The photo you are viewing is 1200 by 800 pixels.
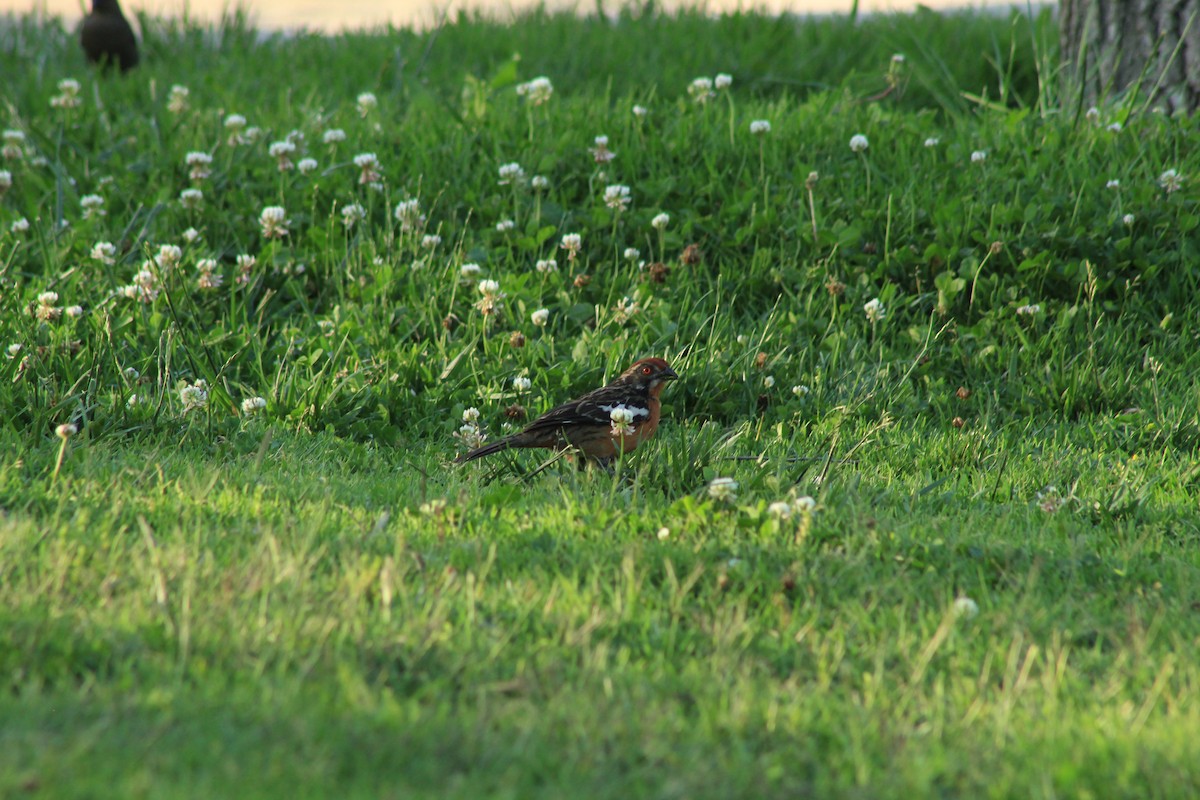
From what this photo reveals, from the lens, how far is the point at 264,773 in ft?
8.61

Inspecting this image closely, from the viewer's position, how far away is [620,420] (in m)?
5.04

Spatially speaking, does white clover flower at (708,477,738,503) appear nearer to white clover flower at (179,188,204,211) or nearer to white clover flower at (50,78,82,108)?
white clover flower at (179,188,204,211)

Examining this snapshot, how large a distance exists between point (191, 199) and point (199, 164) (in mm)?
368

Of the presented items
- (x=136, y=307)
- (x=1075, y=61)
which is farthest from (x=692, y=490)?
(x=1075, y=61)

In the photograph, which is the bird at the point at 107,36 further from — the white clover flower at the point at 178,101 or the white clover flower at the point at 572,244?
the white clover flower at the point at 572,244

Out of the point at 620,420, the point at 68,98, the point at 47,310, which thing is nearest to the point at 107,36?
the point at 68,98

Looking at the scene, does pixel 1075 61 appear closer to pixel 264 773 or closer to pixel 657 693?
pixel 657 693

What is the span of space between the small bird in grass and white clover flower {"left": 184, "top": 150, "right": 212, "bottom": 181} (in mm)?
3557

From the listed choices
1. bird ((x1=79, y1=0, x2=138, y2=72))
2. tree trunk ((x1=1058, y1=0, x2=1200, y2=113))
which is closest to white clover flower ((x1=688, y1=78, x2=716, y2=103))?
tree trunk ((x1=1058, y1=0, x2=1200, y2=113))

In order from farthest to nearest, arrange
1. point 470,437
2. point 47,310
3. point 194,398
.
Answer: point 47,310
point 470,437
point 194,398

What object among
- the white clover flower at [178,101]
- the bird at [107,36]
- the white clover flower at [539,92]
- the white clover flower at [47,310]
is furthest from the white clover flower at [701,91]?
the bird at [107,36]

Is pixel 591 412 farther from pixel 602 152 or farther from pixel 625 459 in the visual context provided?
pixel 602 152

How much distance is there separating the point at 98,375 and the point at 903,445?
A: 3.78m

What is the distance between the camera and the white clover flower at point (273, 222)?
7.22 m
